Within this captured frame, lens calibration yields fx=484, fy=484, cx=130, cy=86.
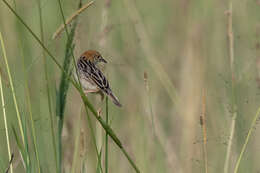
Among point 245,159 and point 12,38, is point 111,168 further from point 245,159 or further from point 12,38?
point 12,38

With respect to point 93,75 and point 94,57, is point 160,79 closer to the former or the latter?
point 94,57

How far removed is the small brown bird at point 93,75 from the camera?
346 centimetres

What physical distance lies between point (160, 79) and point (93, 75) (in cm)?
125

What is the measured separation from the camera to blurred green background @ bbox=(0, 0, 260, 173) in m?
4.21

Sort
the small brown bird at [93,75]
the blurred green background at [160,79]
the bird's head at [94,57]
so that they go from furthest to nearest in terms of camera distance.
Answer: the blurred green background at [160,79]
the bird's head at [94,57]
the small brown bird at [93,75]

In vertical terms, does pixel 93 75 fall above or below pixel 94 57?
below

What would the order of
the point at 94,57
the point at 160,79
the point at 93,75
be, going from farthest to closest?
the point at 160,79, the point at 94,57, the point at 93,75

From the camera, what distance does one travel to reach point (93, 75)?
3.71m

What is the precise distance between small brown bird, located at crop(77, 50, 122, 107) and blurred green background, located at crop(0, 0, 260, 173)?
10 cm

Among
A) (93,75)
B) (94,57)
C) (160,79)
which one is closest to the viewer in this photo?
(93,75)

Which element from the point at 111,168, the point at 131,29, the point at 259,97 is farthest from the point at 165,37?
the point at 259,97

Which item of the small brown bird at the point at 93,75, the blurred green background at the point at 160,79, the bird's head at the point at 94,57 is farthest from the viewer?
the blurred green background at the point at 160,79

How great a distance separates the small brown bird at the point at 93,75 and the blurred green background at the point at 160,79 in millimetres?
98

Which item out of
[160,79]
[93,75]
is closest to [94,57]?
[93,75]
